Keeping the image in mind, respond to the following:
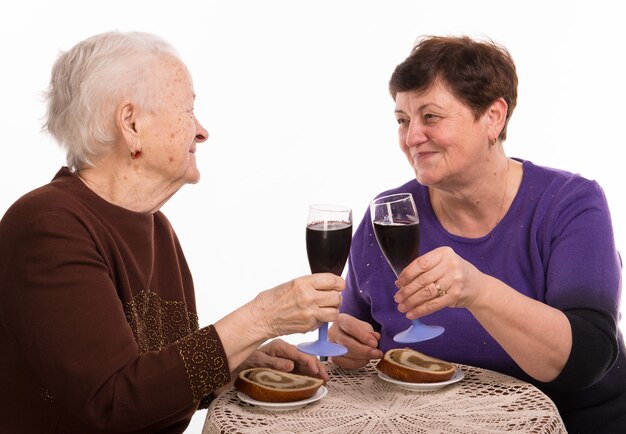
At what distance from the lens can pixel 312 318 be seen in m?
1.99

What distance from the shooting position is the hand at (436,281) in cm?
204

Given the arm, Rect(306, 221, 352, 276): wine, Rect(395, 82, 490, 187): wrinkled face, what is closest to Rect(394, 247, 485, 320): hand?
the arm

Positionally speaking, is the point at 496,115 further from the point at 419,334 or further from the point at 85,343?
the point at 85,343

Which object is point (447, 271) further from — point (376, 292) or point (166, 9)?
point (166, 9)

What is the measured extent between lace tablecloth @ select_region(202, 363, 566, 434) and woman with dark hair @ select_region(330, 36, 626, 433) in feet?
0.49

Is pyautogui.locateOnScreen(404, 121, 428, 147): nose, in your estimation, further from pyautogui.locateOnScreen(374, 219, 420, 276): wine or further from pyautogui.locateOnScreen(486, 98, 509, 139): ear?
pyautogui.locateOnScreen(374, 219, 420, 276): wine

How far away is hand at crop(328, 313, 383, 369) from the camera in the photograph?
240 cm

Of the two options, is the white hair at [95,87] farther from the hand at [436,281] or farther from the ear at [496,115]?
the ear at [496,115]

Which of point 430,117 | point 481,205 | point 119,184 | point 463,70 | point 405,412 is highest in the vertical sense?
point 463,70

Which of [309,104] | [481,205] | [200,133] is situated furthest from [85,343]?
[309,104]

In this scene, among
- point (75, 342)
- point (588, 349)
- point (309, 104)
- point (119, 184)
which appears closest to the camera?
point (75, 342)

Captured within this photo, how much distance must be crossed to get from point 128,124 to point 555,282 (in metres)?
1.30

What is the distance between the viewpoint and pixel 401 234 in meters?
2.12

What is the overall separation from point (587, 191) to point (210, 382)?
131 centimetres
